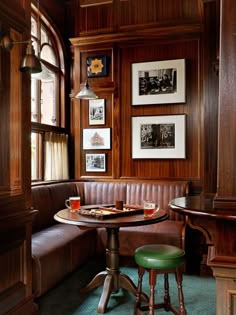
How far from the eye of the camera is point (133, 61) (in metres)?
4.71

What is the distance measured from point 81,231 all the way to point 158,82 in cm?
223

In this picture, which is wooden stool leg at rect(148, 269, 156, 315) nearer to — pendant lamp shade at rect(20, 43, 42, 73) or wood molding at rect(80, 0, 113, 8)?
pendant lamp shade at rect(20, 43, 42, 73)

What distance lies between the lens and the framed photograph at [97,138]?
15.9ft

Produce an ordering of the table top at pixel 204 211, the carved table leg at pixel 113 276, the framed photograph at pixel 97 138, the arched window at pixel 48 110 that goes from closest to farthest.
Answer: the table top at pixel 204 211 → the carved table leg at pixel 113 276 → the arched window at pixel 48 110 → the framed photograph at pixel 97 138

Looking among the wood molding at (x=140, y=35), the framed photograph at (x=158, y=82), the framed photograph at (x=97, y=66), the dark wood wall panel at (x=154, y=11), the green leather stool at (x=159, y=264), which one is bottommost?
the green leather stool at (x=159, y=264)

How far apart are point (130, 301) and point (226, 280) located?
64.7 inches

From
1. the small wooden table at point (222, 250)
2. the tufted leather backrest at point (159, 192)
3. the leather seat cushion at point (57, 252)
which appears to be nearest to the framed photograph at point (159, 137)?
the tufted leather backrest at point (159, 192)

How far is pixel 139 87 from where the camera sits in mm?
4645

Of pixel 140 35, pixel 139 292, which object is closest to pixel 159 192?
pixel 139 292

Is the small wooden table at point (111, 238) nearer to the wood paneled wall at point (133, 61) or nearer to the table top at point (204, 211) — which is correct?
the table top at point (204, 211)

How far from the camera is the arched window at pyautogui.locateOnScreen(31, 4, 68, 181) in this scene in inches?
175

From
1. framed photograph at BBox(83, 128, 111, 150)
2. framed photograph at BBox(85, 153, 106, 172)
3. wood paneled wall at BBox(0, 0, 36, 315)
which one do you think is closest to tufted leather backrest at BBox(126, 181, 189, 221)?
framed photograph at BBox(85, 153, 106, 172)

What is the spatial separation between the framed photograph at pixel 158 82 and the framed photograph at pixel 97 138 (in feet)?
1.99

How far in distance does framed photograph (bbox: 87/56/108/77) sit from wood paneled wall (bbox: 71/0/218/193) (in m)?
0.06
